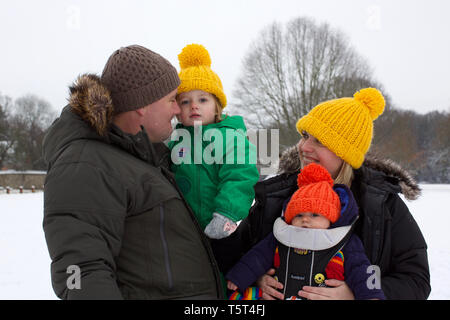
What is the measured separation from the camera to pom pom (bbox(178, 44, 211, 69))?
2.47 m

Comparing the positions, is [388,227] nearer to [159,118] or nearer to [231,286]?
[231,286]

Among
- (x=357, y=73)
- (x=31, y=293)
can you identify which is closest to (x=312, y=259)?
(x=31, y=293)

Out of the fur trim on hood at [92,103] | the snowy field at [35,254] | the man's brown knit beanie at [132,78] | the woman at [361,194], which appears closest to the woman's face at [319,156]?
the woman at [361,194]

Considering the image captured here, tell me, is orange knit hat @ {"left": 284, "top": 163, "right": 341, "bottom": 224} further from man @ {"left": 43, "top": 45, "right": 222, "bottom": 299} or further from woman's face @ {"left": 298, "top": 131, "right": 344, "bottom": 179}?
man @ {"left": 43, "top": 45, "right": 222, "bottom": 299}

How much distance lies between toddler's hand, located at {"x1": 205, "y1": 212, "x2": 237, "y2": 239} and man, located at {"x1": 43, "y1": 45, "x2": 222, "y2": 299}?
148 millimetres

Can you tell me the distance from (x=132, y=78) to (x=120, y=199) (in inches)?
25.2

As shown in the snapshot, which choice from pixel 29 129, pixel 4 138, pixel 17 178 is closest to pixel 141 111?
pixel 17 178

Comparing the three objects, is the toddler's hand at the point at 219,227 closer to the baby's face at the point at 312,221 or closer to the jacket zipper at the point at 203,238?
the jacket zipper at the point at 203,238

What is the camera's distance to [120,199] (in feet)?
4.90

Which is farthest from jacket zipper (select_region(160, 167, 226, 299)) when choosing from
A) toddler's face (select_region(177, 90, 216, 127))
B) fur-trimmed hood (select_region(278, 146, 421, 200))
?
fur-trimmed hood (select_region(278, 146, 421, 200))

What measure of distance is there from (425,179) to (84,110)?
134 ft

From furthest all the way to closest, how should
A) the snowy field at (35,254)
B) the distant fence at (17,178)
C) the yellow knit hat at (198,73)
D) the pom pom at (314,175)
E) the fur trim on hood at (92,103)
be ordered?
the distant fence at (17,178) < the snowy field at (35,254) < the yellow knit hat at (198,73) < the pom pom at (314,175) < the fur trim on hood at (92,103)

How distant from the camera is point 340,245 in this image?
192 cm

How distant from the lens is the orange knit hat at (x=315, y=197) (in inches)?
76.2
